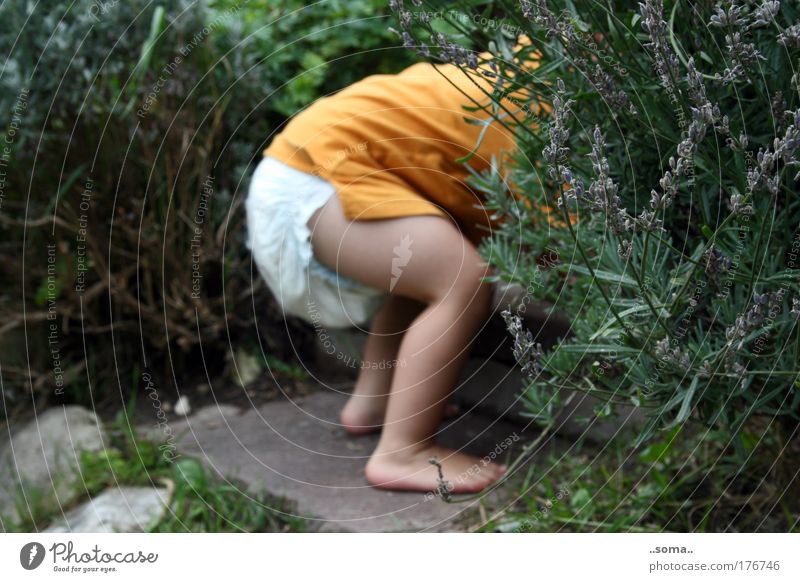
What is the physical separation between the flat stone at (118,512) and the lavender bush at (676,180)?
65cm

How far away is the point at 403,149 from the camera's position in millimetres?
1146

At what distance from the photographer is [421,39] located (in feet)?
2.64

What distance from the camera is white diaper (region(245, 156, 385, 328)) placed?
122cm

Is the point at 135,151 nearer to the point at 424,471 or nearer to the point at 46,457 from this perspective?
the point at 46,457

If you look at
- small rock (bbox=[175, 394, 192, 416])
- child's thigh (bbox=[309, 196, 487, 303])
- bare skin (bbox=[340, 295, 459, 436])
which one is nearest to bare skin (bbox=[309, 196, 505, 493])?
child's thigh (bbox=[309, 196, 487, 303])

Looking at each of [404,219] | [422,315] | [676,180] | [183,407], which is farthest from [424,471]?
[676,180]

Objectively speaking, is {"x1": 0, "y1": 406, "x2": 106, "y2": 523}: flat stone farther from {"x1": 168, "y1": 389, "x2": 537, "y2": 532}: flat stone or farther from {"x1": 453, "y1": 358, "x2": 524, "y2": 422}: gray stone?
{"x1": 453, "y1": 358, "x2": 524, "y2": 422}: gray stone

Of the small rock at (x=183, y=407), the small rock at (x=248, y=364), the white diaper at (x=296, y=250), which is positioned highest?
the white diaper at (x=296, y=250)

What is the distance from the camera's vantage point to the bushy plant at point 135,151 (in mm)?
1427

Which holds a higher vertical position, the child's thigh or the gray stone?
the child's thigh

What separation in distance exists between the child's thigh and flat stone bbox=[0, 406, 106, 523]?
0.47 meters

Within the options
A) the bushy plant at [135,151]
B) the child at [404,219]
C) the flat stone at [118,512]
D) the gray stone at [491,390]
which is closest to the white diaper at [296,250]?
the child at [404,219]

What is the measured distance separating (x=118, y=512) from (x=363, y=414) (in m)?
0.44

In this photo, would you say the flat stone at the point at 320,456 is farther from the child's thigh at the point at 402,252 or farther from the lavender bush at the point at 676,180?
the lavender bush at the point at 676,180
